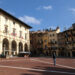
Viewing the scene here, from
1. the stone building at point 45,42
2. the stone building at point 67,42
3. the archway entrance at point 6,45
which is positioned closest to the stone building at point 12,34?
the archway entrance at point 6,45

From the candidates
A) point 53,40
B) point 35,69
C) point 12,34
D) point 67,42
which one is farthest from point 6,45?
point 53,40

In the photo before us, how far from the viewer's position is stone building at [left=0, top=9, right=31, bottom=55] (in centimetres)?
3850

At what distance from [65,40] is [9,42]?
27.7 m

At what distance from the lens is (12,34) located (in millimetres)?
43125

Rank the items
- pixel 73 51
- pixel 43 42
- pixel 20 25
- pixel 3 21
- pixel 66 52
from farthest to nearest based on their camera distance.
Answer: pixel 43 42, pixel 66 52, pixel 73 51, pixel 20 25, pixel 3 21

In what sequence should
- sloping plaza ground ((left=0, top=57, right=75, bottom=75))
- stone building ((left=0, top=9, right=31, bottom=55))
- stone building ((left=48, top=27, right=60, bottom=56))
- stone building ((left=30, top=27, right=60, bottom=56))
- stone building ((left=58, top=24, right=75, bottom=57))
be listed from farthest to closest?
stone building ((left=30, top=27, right=60, bottom=56))
stone building ((left=48, top=27, right=60, bottom=56))
stone building ((left=58, top=24, right=75, bottom=57))
stone building ((left=0, top=9, right=31, bottom=55))
sloping plaza ground ((left=0, top=57, right=75, bottom=75))

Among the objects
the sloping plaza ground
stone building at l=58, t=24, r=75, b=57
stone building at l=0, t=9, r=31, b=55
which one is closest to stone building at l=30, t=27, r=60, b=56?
stone building at l=58, t=24, r=75, b=57

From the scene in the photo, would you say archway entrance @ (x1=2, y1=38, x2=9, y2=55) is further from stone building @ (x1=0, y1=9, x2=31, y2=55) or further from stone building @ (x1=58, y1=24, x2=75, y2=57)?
stone building @ (x1=58, y1=24, x2=75, y2=57)

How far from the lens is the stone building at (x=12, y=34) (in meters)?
38.5

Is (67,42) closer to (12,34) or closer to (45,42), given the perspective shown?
(45,42)

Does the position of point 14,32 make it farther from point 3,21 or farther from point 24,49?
point 24,49

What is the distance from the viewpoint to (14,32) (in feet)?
146

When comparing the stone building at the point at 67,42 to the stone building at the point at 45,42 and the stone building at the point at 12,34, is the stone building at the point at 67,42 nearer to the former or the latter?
the stone building at the point at 45,42

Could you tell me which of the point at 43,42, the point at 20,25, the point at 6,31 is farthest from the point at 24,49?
the point at 43,42
